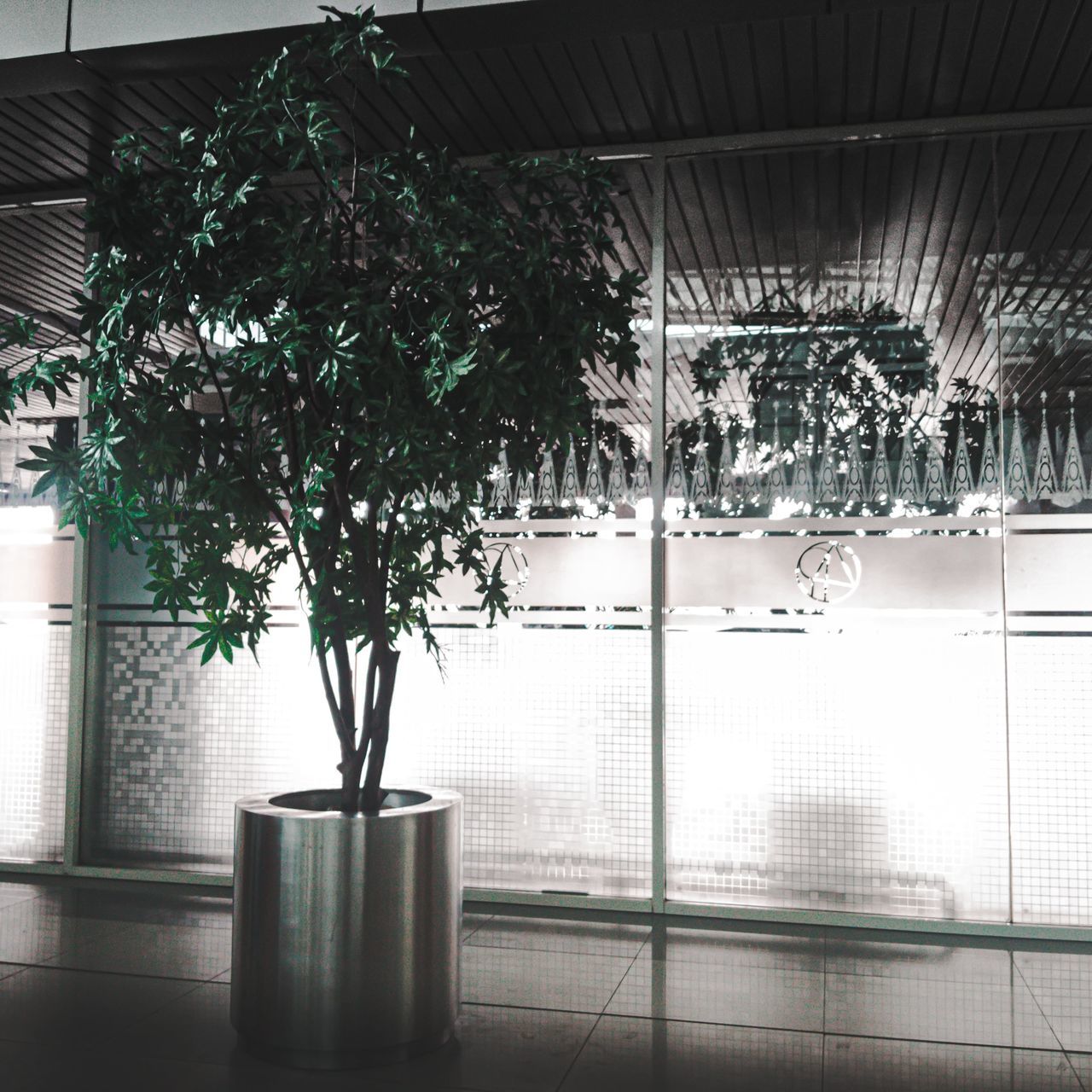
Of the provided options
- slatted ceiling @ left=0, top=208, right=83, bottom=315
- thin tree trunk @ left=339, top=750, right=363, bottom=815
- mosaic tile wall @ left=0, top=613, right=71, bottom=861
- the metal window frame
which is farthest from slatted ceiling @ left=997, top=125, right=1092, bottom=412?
mosaic tile wall @ left=0, top=613, right=71, bottom=861

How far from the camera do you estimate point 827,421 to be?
4.79 meters

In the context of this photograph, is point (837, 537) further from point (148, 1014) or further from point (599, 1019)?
point (148, 1014)

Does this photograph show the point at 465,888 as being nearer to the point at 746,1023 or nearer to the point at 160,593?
the point at 746,1023

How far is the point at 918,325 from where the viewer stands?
15.5 ft

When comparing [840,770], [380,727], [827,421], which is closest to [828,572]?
[827,421]

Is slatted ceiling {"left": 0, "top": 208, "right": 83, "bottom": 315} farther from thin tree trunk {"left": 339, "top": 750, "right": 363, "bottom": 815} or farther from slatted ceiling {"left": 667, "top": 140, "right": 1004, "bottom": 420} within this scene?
thin tree trunk {"left": 339, "top": 750, "right": 363, "bottom": 815}

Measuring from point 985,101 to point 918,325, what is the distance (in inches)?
36.7

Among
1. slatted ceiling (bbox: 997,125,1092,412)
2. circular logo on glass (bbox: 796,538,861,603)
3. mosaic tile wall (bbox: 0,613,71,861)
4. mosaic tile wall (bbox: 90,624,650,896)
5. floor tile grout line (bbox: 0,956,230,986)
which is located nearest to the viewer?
floor tile grout line (bbox: 0,956,230,986)

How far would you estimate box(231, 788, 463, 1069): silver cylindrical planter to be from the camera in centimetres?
310

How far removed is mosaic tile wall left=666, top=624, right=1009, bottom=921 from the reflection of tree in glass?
1.93 ft

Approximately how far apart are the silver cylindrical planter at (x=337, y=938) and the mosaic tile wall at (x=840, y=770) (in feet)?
6.20

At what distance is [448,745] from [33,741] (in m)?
2.18

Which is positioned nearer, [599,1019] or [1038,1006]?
[599,1019]

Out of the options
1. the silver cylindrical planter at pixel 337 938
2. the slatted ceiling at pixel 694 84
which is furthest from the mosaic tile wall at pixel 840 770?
the slatted ceiling at pixel 694 84
